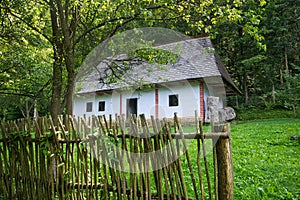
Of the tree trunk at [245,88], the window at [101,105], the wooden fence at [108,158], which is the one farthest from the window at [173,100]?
the wooden fence at [108,158]

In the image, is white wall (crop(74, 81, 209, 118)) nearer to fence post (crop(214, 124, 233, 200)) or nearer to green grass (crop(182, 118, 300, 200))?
green grass (crop(182, 118, 300, 200))

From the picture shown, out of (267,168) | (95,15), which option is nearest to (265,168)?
(267,168)

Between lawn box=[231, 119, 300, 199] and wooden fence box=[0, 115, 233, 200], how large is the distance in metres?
1.32

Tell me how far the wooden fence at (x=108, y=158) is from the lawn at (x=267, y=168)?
1317 millimetres

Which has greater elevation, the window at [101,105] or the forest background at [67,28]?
the forest background at [67,28]

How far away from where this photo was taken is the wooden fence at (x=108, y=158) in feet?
7.62

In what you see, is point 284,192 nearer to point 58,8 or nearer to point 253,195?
point 253,195

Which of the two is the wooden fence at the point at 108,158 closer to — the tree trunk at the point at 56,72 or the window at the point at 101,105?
the tree trunk at the point at 56,72

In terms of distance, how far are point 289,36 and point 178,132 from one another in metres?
19.1

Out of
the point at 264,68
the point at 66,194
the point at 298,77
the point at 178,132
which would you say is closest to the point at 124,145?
the point at 178,132

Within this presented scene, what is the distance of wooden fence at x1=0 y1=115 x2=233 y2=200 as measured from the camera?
232 centimetres

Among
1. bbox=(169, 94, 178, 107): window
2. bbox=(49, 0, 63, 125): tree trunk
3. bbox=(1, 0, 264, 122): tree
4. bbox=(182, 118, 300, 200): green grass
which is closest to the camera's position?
bbox=(182, 118, 300, 200): green grass

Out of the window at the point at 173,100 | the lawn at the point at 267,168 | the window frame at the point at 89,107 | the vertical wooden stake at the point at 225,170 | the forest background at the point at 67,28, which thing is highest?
the forest background at the point at 67,28

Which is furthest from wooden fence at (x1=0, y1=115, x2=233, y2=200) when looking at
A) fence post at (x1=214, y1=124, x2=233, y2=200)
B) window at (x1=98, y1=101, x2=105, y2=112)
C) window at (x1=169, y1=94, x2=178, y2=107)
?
window at (x1=98, y1=101, x2=105, y2=112)
